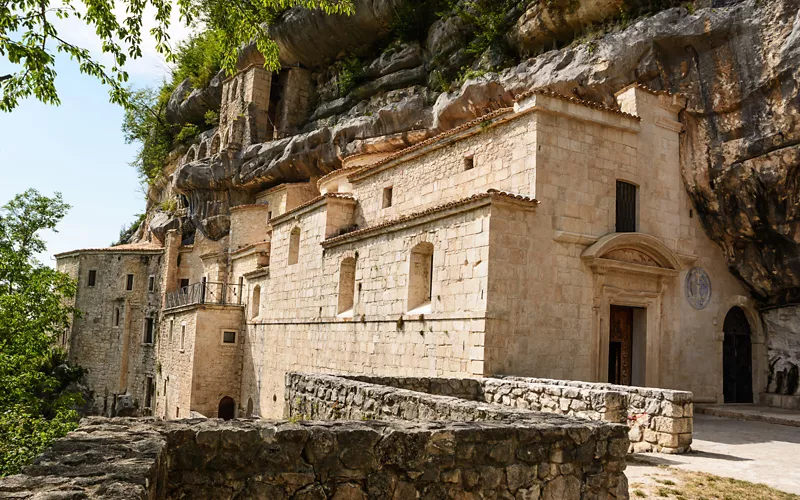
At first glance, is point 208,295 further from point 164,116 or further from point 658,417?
point 658,417

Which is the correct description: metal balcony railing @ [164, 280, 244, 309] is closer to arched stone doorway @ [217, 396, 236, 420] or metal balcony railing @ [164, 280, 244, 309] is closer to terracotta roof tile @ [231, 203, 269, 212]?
terracotta roof tile @ [231, 203, 269, 212]

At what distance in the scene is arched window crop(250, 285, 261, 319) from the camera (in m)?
26.6

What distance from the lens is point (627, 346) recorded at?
15508mm

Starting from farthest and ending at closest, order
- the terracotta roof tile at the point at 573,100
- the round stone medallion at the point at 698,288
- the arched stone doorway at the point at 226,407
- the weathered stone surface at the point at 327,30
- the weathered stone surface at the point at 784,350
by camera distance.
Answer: the weathered stone surface at the point at 327,30 < the arched stone doorway at the point at 226,407 < the weathered stone surface at the point at 784,350 < the round stone medallion at the point at 698,288 < the terracotta roof tile at the point at 573,100

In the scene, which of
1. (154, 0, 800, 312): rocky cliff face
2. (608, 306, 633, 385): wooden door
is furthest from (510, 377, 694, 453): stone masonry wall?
(154, 0, 800, 312): rocky cliff face

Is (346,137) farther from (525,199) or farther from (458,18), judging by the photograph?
(525,199)

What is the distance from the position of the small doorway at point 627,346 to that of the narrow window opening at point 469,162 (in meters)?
5.05

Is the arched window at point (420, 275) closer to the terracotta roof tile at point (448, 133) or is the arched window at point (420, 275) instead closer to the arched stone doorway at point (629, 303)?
the terracotta roof tile at point (448, 133)

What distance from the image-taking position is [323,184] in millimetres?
24938

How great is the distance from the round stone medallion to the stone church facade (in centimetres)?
5

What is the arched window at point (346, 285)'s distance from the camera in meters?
19.4

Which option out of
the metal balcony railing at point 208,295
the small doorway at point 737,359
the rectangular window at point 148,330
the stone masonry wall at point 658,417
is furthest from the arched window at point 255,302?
the stone masonry wall at point 658,417

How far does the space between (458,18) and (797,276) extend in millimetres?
14038

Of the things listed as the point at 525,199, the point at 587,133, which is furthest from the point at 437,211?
the point at 587,133
